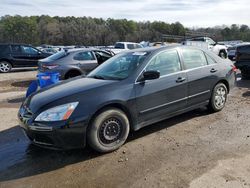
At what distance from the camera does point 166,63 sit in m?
5.47

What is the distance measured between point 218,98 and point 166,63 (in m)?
1.70

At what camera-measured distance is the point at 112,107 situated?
4613 mm

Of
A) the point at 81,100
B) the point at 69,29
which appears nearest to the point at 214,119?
the point at 81,100

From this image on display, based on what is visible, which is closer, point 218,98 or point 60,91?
point 60,91

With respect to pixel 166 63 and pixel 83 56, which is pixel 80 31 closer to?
pixel 83 56

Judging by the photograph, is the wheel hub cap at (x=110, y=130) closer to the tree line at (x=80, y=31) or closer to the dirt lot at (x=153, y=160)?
the dirt lot at (x=153, y=160)

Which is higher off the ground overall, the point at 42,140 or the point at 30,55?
the point at 30,55

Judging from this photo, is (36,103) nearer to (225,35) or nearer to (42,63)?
(42,63)

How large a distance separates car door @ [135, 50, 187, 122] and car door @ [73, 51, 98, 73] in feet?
17.3

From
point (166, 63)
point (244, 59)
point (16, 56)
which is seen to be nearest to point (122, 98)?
point (166, 63)

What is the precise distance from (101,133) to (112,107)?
0.43m

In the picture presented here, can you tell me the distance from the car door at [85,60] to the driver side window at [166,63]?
5.26 m

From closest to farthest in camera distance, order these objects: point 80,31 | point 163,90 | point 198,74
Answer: point 163,90 < point 198,74 < point 80,31

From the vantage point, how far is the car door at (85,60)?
10375mm
